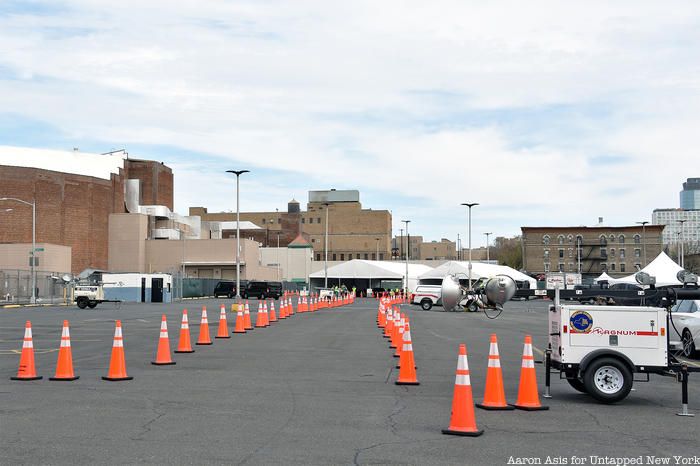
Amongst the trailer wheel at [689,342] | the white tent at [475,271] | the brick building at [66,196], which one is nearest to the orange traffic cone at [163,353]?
the trailer wheel at [689,342]

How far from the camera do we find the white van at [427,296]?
58.1 meters

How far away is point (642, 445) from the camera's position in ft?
28.5

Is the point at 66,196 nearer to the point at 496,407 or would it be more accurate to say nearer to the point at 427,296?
the point at 427,296

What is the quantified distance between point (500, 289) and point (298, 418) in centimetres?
773

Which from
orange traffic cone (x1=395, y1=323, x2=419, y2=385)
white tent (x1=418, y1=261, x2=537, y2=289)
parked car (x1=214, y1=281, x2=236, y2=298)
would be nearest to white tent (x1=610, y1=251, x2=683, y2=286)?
white tent (x1=418, y1=261, x2=537, y2=289)

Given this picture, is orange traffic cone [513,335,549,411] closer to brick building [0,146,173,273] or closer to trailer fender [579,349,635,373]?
trailer fender [579,349,635,373]

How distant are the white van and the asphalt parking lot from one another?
132ft

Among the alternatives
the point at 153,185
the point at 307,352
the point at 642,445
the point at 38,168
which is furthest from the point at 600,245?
the point at 642,445

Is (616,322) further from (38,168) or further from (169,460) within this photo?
(38,168)

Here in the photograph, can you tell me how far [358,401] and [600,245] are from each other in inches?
4951

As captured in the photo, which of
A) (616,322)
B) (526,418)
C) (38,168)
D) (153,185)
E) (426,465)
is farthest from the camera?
(153,185)

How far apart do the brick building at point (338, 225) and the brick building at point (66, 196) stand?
5943cm

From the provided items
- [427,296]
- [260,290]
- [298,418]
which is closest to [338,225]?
A: [260,290]

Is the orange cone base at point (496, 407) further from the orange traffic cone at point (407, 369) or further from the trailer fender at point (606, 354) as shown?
the orange traffic cone at point (407, 369)
